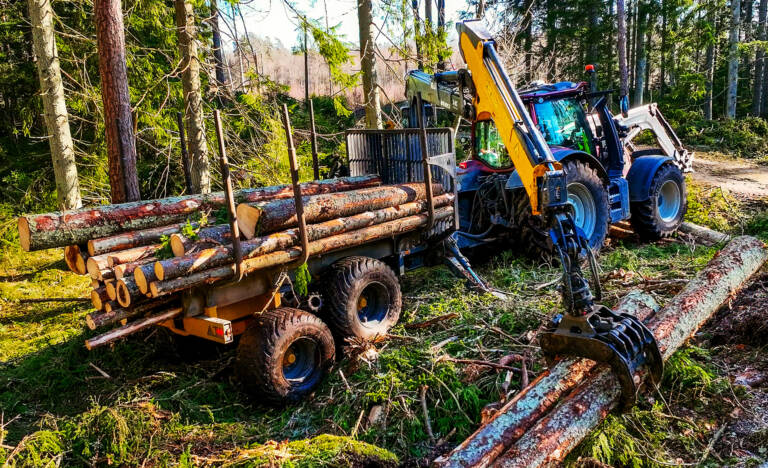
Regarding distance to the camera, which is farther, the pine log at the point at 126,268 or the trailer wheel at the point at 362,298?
the trailer wheel at the point at 362,298

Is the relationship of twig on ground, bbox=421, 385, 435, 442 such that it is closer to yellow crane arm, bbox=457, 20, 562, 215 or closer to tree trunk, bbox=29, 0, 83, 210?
yellow crane arm, bbox=457, 20, 562, 215

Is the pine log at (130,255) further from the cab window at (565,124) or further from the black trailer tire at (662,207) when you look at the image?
the black trailer tire at (662,207)

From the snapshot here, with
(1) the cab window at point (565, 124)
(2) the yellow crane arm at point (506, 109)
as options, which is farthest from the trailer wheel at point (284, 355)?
(1) the cab window at point (565, 124)

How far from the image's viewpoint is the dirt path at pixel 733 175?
12.9 metres

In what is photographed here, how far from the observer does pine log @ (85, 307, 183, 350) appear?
3967mm

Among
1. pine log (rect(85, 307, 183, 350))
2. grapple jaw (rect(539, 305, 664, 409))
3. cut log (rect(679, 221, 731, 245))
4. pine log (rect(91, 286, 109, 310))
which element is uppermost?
pine log (rect(91, 286, 109, 310))

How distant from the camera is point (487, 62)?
17.0 ft

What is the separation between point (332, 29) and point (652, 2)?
2121cm

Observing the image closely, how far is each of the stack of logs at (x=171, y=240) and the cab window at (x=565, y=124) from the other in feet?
9.93

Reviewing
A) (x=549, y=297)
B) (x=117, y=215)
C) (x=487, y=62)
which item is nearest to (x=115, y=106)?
(x=117, y=215)

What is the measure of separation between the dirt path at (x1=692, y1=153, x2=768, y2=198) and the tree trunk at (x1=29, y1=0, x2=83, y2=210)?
13880 mm

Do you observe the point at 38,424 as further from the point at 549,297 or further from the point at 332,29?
the point at 332,29

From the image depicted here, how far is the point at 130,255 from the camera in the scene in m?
4.40

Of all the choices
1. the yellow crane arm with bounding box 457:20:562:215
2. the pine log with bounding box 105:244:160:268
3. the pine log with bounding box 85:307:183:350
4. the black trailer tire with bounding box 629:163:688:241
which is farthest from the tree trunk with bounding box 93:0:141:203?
the black trailer tire with bounding box 629:163:688:241
